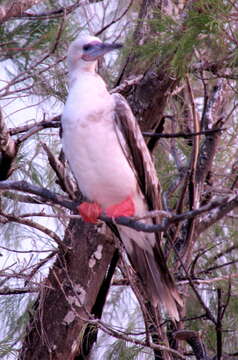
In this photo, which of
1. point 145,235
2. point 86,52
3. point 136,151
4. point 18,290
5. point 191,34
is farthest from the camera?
point 18,290

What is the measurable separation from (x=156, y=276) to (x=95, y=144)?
68cm

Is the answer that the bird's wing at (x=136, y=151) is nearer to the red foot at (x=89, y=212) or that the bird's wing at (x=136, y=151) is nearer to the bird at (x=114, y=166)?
the bird at (x=114, y=166)

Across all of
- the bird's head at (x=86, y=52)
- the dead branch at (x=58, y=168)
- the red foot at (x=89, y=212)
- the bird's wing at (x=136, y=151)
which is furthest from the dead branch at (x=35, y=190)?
the bird's head at (x=86, y=52)

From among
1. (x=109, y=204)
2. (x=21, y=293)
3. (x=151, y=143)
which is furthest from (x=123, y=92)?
(x=21, y=293)

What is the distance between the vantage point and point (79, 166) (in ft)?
9.71

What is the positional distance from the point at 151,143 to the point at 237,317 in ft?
3.56

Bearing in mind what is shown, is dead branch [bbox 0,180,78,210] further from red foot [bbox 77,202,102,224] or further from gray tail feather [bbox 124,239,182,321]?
gray tail feather [bbox 124,239,182,321]

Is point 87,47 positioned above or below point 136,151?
above

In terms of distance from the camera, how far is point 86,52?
323 centimetres

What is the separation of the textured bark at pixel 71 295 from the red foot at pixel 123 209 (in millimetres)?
493

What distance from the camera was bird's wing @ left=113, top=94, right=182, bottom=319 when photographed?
2.95m

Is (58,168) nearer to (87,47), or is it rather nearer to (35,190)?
(35,190)

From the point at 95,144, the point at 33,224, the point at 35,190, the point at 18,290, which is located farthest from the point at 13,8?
the point at 18,290

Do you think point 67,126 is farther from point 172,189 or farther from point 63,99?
point 172,189
